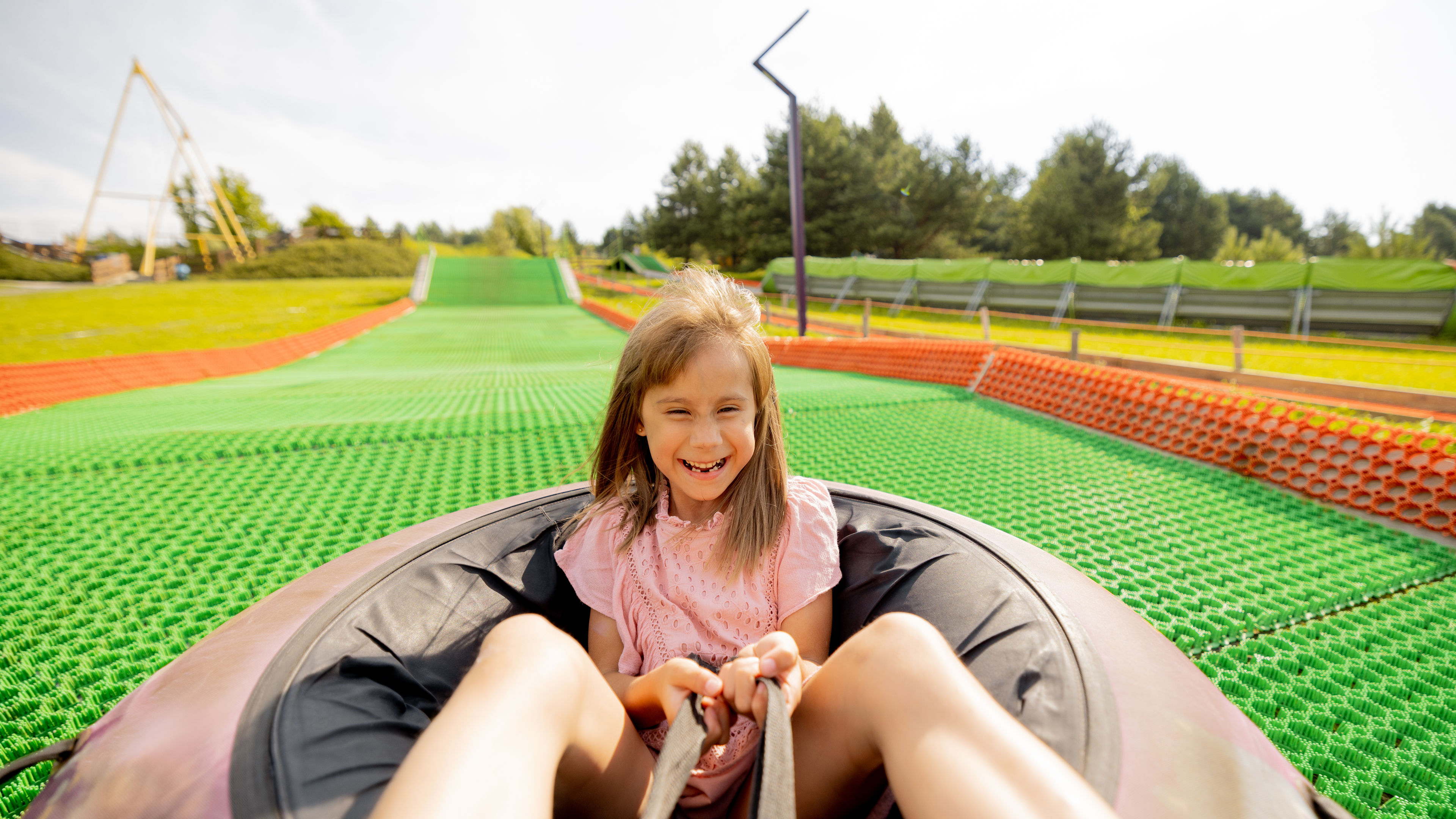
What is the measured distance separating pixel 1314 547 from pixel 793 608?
6.97 ft

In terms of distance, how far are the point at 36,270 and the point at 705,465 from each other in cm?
4461

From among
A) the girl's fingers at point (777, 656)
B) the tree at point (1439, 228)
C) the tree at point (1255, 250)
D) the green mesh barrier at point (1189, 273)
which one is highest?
the tree at point (1439, 228)

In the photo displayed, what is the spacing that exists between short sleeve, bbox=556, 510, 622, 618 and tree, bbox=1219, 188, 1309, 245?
67.4 m

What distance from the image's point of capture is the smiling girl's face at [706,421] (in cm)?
132

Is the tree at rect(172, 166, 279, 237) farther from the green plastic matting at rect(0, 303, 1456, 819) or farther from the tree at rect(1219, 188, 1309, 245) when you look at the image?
the tree at rect(1219, 188, 1309, 245)

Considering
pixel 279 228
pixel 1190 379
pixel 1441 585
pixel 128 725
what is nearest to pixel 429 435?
pixel 128 725

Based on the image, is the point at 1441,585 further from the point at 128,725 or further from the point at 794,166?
the point at 794,166

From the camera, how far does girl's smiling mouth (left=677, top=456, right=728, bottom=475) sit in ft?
4.45

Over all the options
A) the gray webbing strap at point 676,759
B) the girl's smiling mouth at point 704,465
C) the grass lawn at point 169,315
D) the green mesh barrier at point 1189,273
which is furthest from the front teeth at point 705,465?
the green mesh barrier at point 1189,273

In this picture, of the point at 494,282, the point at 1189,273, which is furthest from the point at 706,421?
the point at 494,282

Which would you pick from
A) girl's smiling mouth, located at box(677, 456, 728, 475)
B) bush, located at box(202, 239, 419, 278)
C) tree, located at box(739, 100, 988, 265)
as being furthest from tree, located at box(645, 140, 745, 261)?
girl's smiling mouth, located at box(677, 456, 728, 475)

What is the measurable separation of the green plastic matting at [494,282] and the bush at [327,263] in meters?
11.4

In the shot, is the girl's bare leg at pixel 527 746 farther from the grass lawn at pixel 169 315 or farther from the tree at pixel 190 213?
the tree at pixel 190 213

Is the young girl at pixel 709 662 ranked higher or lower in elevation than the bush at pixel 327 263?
lower
